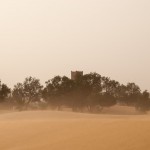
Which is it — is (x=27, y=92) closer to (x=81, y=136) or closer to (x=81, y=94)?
(x=81, y=94)

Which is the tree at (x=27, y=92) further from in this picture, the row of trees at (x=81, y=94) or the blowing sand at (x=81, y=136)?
the blowing sand at (x=81, y=136)

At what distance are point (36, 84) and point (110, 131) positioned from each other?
41.4m

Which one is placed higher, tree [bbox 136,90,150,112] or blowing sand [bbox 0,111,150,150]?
tree [bbox 136,90,150,112]

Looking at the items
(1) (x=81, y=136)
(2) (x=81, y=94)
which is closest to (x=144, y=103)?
(2) (x=81, y=94)

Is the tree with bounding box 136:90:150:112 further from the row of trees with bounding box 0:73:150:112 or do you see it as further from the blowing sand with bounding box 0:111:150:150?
Result: the blowing sand with bounding box 0:111:150:150

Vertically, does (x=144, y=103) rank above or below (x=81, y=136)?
above

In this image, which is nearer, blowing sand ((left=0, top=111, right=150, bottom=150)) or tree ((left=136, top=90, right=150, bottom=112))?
blowing sand ((left=0, top=111, right=150, bottom=150))

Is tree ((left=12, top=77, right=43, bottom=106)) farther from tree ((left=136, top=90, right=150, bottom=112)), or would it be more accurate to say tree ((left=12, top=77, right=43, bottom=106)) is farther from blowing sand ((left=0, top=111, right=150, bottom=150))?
blowing sand ((left=0, top=111, right=150, bottom=150))

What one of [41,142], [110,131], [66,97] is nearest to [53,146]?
[41,142]

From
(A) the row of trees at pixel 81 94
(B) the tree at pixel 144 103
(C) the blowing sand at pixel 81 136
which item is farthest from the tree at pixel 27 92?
(C) the blowing sand at pixel 81 136

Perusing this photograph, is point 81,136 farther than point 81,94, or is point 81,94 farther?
point 81,94

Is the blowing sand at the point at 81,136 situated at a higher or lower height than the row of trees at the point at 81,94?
lower

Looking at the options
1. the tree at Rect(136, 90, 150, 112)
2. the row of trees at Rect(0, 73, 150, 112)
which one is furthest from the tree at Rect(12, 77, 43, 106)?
the tree at Rect(136, 90, 150, 112)

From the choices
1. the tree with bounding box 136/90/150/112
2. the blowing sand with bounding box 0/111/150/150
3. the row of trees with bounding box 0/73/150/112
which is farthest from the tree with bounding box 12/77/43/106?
the blowing sand with bounding box 0/111/150/150
